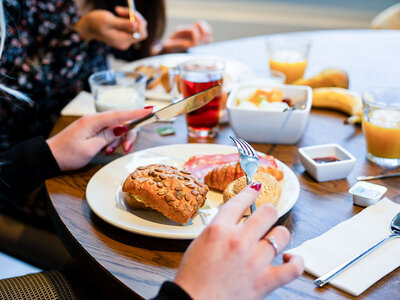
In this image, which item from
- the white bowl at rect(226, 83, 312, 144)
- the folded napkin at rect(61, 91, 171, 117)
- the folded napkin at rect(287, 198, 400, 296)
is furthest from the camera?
the folded napkin at rect(61, 91, 171, 117)

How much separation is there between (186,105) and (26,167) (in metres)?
0.45

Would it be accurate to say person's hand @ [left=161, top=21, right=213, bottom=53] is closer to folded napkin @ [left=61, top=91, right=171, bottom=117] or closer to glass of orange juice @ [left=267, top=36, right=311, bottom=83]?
glass of orange juice @ [left=267, top=36, right=311, bottom=83]

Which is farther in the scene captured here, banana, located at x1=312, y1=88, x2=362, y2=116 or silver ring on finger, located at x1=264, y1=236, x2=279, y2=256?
banana, located at x1=312, y1=88, x2=362, y2=116

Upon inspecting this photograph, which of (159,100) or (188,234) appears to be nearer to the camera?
(188,234)

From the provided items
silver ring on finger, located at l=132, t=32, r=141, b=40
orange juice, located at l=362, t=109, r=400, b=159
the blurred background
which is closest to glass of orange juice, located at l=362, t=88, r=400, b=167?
orange juice, located at l=362, t=109, r=400, b=159

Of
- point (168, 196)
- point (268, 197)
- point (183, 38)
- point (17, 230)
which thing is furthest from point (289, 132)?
point (183, 38)

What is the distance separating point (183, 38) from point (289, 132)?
3.96 ft

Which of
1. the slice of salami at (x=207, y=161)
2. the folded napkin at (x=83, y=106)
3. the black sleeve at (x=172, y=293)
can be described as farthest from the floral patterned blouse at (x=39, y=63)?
the black sleeve at (x=172, y=293)

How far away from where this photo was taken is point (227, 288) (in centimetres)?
67

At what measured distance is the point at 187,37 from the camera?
2295 millimetres

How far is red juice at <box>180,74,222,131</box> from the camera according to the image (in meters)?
1.34

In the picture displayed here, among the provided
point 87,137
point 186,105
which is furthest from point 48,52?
point 186,105

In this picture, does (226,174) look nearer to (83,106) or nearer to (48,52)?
(83,106)

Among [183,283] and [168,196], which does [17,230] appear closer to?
[168,196]
